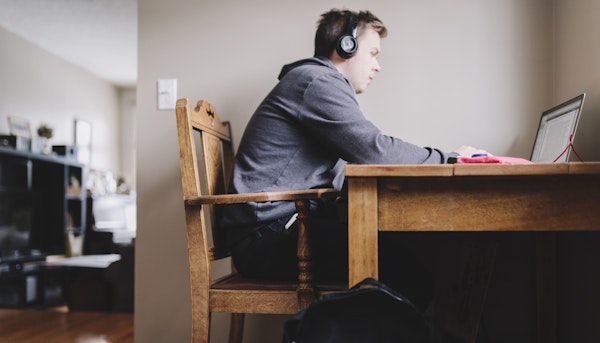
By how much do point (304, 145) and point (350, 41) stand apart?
1.34 ft

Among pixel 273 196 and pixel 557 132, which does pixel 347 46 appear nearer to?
Result: pixel 273 196

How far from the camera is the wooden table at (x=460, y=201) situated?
1.09 metres

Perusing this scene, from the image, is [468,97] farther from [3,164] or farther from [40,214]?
[40,214]

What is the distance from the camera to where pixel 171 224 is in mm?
2223

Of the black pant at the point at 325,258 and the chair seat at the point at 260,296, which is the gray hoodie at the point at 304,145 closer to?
the black pant at the point at 325,258

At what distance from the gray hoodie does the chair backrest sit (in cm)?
12

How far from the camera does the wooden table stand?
3.57 feet

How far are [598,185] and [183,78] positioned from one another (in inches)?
66.2

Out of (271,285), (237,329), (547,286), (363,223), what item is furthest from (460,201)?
(237,329)

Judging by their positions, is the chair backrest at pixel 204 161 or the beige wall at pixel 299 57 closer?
the chair backrest at pixel 204 161

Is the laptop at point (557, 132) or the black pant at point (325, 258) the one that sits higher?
the laptop at point (557, 132)

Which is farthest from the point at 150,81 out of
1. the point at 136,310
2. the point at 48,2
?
the point at 48,2

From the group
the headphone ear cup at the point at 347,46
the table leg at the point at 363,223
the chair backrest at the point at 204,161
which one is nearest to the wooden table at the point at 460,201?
the table leg at the point at 363,223

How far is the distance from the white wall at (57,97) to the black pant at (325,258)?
17.2ft
